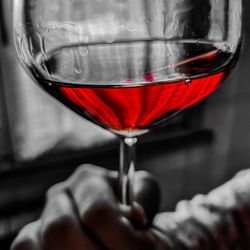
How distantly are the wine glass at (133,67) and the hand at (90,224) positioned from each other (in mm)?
25

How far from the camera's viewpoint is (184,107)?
1.46 ft

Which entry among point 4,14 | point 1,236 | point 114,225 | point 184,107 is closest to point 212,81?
point 184,107

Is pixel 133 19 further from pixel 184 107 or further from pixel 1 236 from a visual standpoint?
pixel 1 236

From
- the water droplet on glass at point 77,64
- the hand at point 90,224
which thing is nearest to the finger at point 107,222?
the hand at point 90,224

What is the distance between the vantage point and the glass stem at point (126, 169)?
0.45m

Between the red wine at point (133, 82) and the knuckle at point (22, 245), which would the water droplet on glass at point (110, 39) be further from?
the knuckle at point (22, 245)

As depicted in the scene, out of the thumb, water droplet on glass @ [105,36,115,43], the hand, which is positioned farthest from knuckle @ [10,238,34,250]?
water droplet on glass @ [105,36,115,43]

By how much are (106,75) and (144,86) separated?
0.25 ft

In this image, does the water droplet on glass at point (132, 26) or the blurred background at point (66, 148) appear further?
the blurred background at point (66, 148)

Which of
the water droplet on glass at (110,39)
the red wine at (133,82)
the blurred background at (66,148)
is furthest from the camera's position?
the blurred background at (66,148)

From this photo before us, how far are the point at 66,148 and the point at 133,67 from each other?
3.59 feet

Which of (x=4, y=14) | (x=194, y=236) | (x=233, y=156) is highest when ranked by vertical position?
(x=4, y=14)

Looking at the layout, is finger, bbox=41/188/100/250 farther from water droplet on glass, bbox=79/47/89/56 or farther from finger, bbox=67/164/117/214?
water droplet on glass, bbox=79/47/89/56

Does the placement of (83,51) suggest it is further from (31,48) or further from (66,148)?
(66,148)
